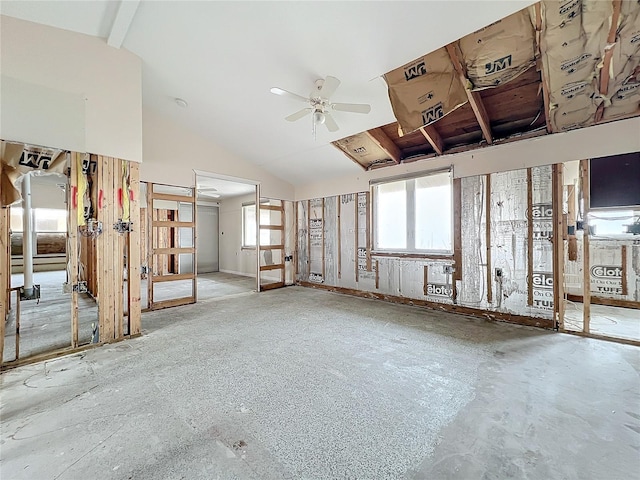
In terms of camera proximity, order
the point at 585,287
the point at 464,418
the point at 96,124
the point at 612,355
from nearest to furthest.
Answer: the point at 464,418 → the point at 612,355 → the point at 96,124 → the point at 585,287

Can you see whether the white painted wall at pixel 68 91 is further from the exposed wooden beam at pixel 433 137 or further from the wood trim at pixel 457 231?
the wood trim at pixel 457 231

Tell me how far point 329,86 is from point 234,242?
25.3 ft

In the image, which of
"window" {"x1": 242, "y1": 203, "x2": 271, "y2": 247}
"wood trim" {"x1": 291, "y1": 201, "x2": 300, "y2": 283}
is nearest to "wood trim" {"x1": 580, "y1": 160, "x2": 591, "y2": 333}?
"wood trim" {"x1": 291, "y1": 201, "x2": 300, "y2": 283}

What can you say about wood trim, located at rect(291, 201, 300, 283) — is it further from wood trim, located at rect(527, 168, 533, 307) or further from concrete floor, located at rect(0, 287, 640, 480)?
wood trim, located at rect(527, 168, 533, 307)

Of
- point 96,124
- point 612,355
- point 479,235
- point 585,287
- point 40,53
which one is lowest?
point 612,355

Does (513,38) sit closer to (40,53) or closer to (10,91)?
(40,53)

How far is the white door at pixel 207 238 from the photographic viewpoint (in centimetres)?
1004

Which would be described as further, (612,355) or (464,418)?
(612,355)

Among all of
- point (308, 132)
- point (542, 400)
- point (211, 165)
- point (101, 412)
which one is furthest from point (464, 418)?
point (211, 165)

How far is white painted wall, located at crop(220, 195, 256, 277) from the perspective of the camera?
9.20 metres

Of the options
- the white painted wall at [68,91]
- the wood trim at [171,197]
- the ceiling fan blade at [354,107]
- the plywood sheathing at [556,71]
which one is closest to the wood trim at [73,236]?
the white painted wall at [68,91]

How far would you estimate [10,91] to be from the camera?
2637 mm

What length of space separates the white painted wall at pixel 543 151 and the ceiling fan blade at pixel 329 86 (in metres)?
2.68

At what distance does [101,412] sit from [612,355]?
499 centimetres
